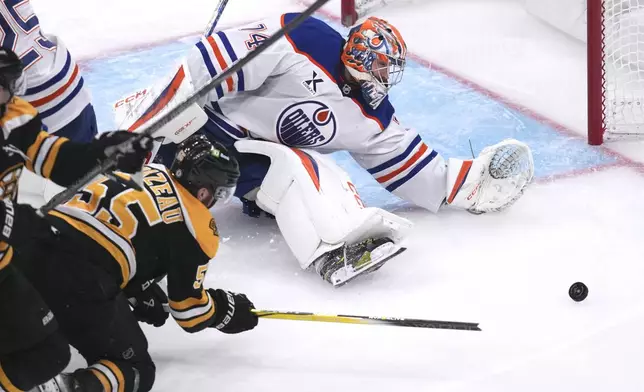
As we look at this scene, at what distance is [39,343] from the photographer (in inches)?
84.6

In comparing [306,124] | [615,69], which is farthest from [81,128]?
[615,69]

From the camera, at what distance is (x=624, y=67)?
408 centimetres

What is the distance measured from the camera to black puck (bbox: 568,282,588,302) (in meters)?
2.76

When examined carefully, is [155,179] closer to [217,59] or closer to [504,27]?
[217,59]

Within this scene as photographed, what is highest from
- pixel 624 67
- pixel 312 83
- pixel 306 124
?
pixel 312 83

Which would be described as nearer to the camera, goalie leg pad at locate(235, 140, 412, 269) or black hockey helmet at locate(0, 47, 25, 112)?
black hockey helmet at locate(0, 47, 25, 112)

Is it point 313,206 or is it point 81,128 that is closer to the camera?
point 313,206

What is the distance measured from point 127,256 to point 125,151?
46 cm

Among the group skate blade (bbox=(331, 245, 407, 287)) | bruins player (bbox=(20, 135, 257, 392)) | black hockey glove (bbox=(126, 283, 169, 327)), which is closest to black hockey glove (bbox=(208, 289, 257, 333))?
bruins player (bbox=(20, 135, 257, 392))

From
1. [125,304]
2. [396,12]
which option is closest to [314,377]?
[125,304]

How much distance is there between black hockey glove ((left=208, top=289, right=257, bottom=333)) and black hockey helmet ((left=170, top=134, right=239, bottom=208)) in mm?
232

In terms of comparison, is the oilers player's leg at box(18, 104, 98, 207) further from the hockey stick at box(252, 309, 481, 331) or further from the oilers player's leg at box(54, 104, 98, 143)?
the hockey stick at box(252, 309, 481, 331)

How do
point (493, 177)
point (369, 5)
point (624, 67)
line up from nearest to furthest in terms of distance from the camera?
point (493, 177)
point (624, 67)
point (369, 5)

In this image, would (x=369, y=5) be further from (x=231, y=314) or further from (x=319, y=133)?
(x=231, y=314)
